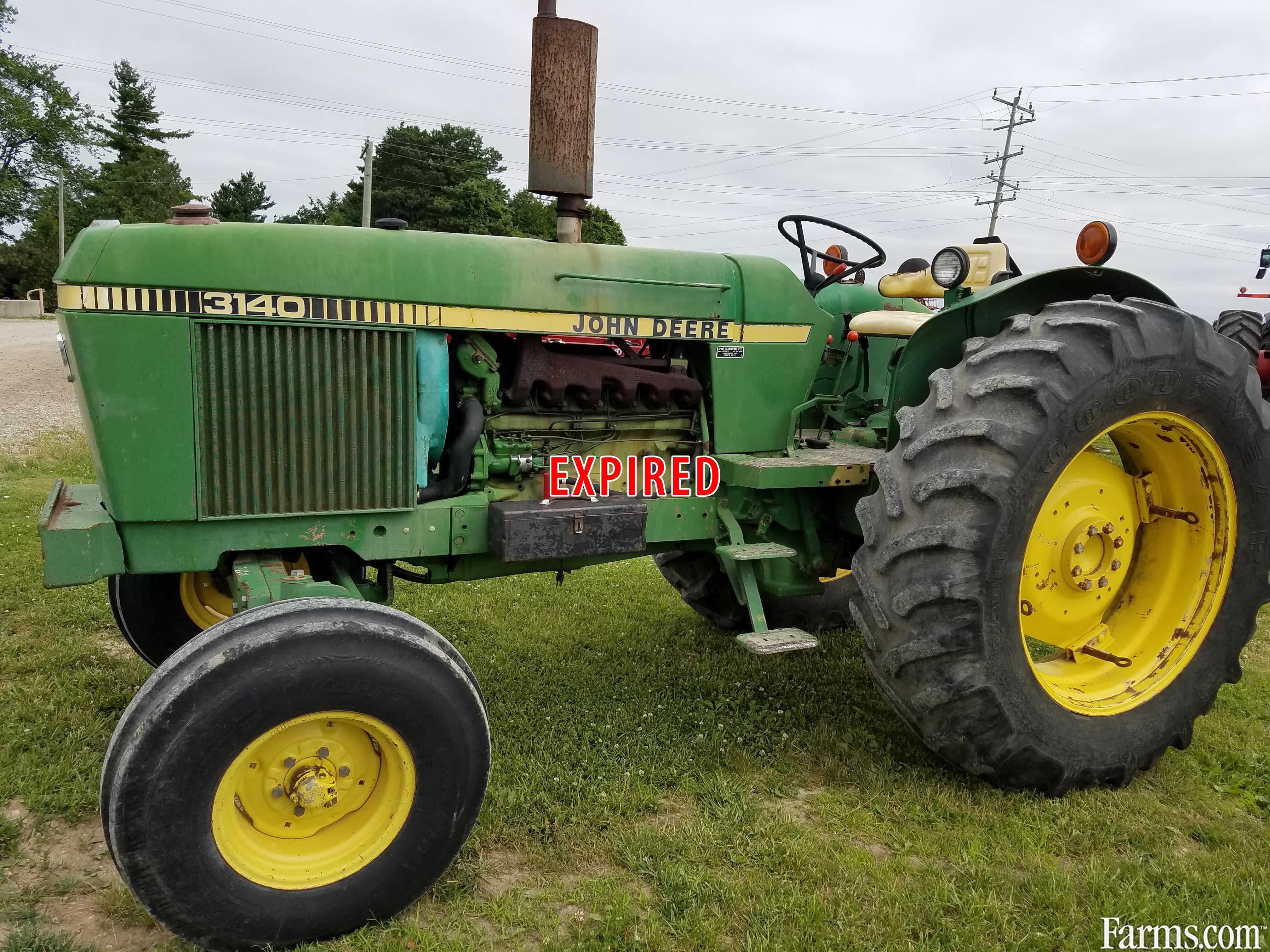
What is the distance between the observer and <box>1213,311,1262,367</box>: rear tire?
889 centimetres

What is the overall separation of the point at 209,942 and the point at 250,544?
1.13 meters

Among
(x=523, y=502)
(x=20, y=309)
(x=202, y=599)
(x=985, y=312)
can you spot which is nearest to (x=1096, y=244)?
(x=985, y=312)

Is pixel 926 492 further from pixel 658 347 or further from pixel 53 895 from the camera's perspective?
pixel 53 895

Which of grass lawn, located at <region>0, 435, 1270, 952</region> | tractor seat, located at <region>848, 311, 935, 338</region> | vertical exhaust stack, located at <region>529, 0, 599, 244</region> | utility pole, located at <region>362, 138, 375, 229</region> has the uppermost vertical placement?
utility pole, located at <region>362, 138, 375, 229</region>

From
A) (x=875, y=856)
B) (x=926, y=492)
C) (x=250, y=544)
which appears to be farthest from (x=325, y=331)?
(x=875, y=856)

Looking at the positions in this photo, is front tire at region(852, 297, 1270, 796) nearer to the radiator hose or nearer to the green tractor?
the green tractor

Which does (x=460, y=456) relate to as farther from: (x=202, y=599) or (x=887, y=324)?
(x=887, y=324)

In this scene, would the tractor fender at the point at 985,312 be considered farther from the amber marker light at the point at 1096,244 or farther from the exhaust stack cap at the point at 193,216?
the exhaust stack cap at the point at 193,216

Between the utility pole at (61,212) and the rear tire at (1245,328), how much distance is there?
34.2m

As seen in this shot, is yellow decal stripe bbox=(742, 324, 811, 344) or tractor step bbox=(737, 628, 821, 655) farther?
yellow decal stripe bbox=(742, 324, 811, 344)

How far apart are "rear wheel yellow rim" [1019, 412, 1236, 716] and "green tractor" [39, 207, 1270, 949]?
0.05 feet

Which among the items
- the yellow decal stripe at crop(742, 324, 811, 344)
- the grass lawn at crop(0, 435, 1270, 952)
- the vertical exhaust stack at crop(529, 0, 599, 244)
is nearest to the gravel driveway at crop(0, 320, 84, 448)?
the grass lawn at crop(0, 435, 1270, 952)

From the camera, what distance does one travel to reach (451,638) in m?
4.52

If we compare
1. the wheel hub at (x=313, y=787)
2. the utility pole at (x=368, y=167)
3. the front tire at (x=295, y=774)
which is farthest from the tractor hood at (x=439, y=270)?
the utility pole at (x=368, y=167)
